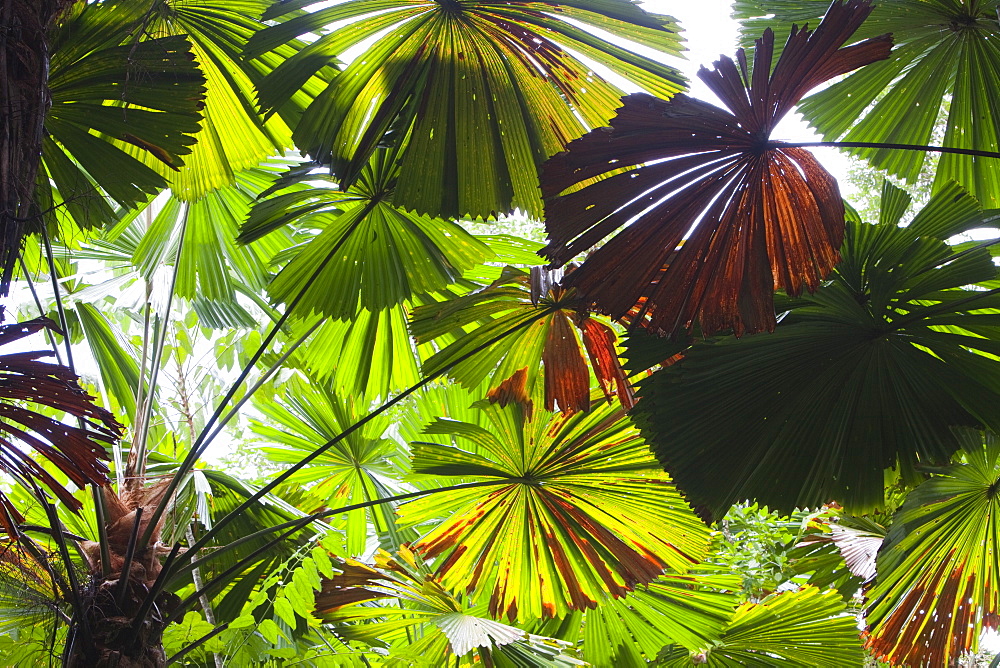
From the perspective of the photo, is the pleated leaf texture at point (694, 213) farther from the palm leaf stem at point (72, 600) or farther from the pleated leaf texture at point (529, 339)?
the palm leaf stem at point (72, 600)

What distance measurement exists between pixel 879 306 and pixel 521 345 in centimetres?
97

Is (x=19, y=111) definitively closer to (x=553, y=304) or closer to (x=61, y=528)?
(x=61, y=528)

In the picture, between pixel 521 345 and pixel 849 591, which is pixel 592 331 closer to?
pixel 521 345

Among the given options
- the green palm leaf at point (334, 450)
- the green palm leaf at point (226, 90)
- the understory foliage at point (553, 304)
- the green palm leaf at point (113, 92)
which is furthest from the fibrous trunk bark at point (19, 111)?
the green palm leaf at point (334, 450)

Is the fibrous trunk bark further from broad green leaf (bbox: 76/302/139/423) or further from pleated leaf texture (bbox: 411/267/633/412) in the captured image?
broad green leaf (bbox: 76/302/139/423)

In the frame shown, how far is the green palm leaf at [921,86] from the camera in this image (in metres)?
1.56

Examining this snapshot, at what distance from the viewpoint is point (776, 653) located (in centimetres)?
234

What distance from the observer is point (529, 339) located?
200 cm

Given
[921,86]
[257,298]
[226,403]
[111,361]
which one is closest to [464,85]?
[226,403]

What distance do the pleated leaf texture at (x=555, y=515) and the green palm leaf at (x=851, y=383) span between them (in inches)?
26.5

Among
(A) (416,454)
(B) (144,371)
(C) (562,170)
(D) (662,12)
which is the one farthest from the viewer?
(B) (144,371)

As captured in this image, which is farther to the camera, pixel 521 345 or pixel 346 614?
pixel 346 614

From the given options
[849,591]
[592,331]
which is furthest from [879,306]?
[849,591]

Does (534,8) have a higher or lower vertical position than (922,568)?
higher
